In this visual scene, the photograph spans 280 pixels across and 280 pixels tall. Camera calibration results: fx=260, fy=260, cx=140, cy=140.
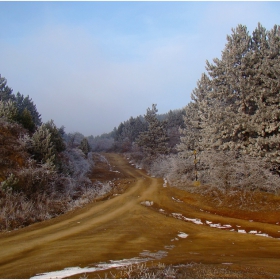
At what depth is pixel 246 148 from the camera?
18.9m

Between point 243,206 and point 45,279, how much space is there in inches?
555

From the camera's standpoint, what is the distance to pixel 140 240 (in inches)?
382

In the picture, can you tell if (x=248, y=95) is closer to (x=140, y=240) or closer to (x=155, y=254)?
(x=140, y=240)

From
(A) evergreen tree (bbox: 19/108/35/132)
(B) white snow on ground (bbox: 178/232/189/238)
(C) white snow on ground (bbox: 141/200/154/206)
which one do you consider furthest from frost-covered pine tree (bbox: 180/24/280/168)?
(A) evergreen tree (bbox: 19/108/35/132)

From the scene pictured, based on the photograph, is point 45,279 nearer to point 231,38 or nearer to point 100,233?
point 100,233

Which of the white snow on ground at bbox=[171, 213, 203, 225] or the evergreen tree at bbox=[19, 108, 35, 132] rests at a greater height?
the evergreen tree at bbox=[19, 108, 35, 132]

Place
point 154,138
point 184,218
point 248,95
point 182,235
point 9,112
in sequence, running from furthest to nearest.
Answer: point 154,138 → point 9,112 → point 248,95 → point 184,218 → point 182,235

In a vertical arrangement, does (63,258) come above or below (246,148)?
below

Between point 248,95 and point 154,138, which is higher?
point 248,95

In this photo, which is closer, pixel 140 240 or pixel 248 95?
pixel 140 240

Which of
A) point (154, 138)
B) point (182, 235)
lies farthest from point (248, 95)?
point (154, 138)

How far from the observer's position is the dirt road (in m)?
6.50

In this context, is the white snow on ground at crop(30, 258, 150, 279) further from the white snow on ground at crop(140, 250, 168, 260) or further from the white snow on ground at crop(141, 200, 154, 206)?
the white snow on ground at crop(141, 200, 154, 206)

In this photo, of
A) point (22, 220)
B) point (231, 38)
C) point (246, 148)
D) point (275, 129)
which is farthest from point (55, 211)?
point (231, 38)
